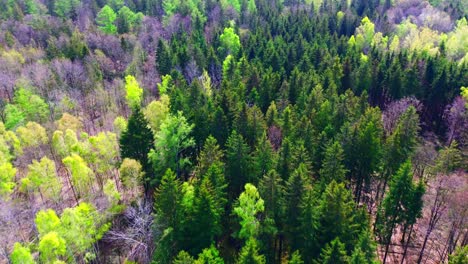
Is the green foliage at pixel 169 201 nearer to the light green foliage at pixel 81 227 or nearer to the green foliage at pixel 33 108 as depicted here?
the light green foliage at pixel 81 227

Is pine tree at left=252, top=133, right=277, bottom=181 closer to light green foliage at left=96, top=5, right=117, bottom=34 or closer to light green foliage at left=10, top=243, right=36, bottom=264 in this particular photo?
light green foliage at left=10, top=243, right=36, bottom=264

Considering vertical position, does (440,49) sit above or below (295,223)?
above

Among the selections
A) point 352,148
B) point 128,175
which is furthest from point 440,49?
point 128,175

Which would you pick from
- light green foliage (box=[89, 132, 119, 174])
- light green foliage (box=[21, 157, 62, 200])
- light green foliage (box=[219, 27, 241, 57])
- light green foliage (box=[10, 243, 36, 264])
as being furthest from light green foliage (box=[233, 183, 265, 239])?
light green foliage (box=[219, 27, 241, 57])

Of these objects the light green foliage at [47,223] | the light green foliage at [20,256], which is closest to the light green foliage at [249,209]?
the light green foliage at [47,223]

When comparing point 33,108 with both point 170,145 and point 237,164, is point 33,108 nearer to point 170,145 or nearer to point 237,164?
point 170,145

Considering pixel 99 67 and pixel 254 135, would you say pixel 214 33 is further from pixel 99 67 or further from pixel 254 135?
pixel 254 135
